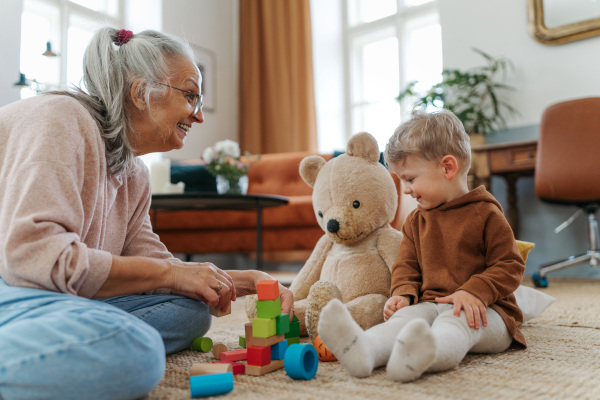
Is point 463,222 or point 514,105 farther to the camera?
point 514,105

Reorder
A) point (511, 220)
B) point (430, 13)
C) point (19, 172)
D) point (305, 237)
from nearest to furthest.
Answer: point (19, 172) → point (511, 220) → point (305, 237) → point (430, 13)

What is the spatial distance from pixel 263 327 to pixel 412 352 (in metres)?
0.26

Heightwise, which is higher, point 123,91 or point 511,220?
point 123,91

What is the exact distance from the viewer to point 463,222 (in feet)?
3.48

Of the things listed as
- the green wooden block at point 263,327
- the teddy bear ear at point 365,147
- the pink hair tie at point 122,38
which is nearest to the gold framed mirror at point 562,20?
the teddy bear ear at point 365,147

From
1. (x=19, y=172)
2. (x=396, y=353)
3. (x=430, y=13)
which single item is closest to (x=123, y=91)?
(x=19, y=172)

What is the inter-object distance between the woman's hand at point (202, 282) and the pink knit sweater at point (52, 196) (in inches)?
5.5

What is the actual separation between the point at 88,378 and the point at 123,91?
579 mm

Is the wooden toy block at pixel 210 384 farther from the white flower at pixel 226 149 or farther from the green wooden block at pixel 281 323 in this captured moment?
the white flower at pixel 226 149

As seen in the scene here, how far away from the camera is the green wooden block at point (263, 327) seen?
2.87ft

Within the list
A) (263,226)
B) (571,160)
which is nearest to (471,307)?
(571,160)

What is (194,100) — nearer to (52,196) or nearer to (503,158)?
(52,196)

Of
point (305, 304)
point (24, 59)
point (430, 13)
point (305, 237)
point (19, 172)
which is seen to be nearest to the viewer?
point (19, 172)

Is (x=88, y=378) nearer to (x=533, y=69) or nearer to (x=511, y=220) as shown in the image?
(x=511, y=220)
